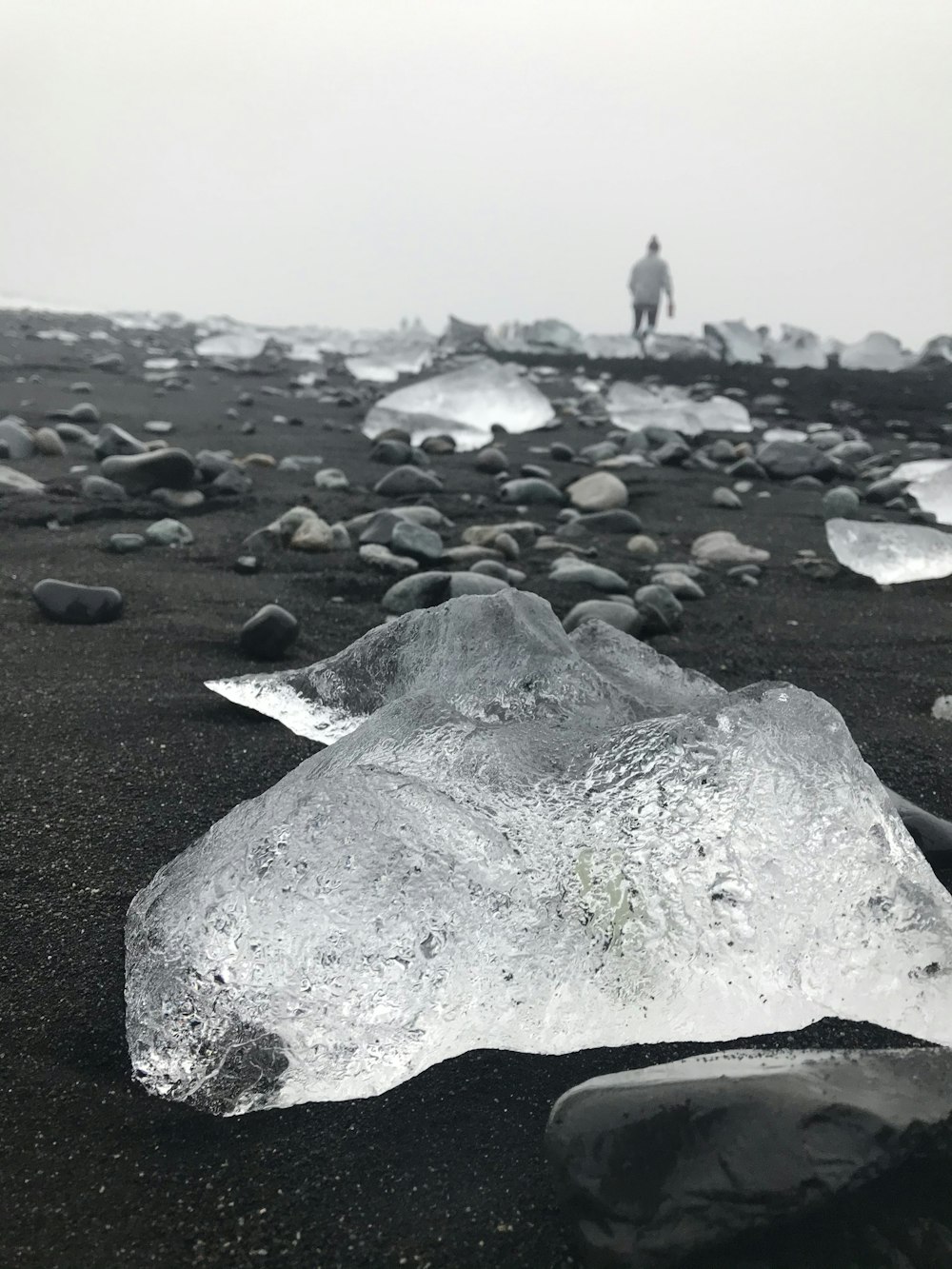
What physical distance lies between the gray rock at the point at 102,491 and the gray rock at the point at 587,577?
166 cm

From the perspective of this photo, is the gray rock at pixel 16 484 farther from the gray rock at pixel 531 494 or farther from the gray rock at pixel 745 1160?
the gray rock at pixel 745 1160

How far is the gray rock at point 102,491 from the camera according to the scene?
10.7ft

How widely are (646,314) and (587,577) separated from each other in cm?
1110

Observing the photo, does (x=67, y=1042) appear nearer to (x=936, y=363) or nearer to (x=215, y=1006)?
(x=215, y=1006)

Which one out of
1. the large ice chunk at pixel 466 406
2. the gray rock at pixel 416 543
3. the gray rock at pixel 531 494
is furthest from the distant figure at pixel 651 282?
the gray rock at pixel 416 543

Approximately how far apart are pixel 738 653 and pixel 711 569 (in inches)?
29.5

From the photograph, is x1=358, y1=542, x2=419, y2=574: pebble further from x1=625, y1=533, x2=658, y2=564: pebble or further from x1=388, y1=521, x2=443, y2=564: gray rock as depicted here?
x1=625, y1=533, x2=658, y2=564: pebble

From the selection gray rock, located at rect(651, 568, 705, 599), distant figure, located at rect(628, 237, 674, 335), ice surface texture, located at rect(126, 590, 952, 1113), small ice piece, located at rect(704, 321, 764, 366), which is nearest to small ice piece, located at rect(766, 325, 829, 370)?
small ice piece, located at rect(704, 321, 764, 366)

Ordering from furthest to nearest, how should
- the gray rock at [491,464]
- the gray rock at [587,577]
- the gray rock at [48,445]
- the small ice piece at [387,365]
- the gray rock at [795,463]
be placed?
the small ice piece at [387,365] < the gray rock at [795,463] < the gray rock at [491,464] < the gray rock at [48,445] < the gray rock at [587,577]

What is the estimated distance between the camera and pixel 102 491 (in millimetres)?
3293

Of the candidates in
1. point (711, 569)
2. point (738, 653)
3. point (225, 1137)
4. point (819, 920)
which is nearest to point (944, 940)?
point (819, 920)

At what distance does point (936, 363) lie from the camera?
11.0m

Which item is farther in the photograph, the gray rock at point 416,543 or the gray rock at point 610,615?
the gray rock at point 416,543

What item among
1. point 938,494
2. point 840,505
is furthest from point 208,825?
point 938,494
